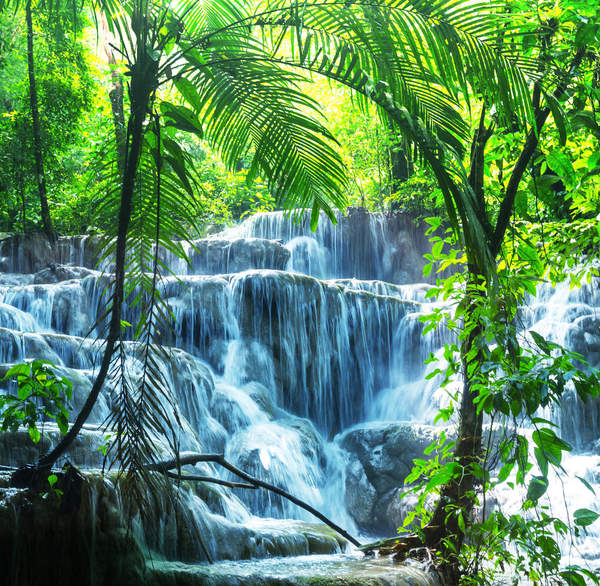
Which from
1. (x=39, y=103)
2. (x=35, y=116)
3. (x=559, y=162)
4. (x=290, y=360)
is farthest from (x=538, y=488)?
(x=39, y=103)

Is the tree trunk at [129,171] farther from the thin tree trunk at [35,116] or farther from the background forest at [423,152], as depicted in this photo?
the thin tree trunk at [35,116]

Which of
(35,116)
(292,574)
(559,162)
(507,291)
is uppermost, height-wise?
(35,116)

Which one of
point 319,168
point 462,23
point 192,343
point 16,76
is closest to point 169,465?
point 319,168

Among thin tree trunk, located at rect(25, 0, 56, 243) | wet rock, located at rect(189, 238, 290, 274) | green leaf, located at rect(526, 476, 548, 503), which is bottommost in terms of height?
green leaf, located at rect(526, 476, 548, 503)

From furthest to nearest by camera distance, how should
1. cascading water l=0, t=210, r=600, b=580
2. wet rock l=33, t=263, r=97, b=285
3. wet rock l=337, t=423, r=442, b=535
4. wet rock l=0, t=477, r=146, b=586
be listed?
wet rock l=33, t=263, r=97, b=285 < wet rock l=337, t=423, r=442, b=535 < cascading water l=0, t=210, r=600, b=580 < wet rock l=0, t=477, r=146, b=586

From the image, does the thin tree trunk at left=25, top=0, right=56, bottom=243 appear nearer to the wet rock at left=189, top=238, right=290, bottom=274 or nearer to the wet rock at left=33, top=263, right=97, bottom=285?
the wet rock at left=33, top=263, right=97, bottom=285

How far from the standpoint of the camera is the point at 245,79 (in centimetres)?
327

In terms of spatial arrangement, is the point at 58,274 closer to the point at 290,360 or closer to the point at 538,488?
the point at 290,360

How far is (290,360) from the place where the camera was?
12766mm

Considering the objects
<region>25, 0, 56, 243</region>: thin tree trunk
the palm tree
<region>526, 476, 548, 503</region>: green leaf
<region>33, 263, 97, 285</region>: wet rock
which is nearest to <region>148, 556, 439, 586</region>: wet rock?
the palm tree

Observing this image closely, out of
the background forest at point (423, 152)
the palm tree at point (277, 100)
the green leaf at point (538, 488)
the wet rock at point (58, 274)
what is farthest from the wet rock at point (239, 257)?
the green leaf at point (538, 488)

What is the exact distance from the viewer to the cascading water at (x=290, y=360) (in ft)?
30.7

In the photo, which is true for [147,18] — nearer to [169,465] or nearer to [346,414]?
[169,465]

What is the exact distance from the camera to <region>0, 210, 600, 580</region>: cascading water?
9.37 metres
